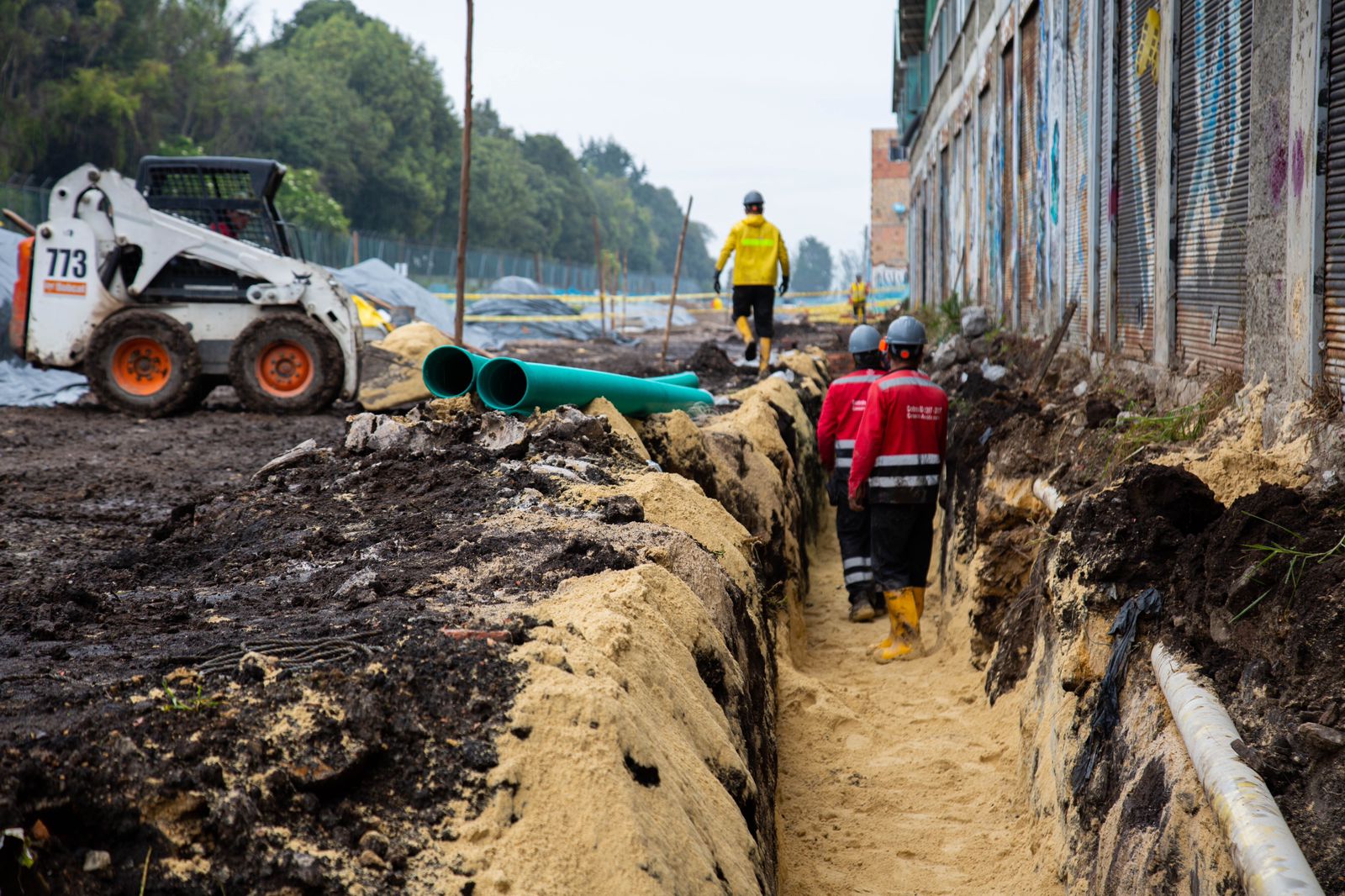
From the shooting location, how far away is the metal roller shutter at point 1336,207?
14.5 feet

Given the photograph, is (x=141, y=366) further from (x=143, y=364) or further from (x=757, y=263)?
(x=757, y=263)

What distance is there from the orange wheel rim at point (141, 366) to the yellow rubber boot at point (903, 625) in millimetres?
8334

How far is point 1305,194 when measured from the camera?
4.70 meters

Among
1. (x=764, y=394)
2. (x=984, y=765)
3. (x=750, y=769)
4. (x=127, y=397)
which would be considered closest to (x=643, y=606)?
(x=750, y=769)

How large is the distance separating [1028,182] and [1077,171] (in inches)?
105

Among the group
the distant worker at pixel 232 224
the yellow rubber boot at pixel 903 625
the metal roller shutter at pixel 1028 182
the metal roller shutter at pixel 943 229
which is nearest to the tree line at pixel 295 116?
the distant worker at pixel 232 224

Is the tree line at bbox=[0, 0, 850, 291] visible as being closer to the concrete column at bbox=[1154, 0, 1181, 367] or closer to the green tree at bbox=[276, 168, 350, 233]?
Answer: the green tree at bbox=[276, 168, 350, 233]

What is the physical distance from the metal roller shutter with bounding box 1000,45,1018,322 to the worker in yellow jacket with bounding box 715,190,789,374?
2.55 m

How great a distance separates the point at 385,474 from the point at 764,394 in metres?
4.55

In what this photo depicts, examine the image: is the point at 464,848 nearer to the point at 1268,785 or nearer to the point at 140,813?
the point at 140,813

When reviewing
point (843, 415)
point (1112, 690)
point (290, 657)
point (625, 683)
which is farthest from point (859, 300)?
point (290, 657)

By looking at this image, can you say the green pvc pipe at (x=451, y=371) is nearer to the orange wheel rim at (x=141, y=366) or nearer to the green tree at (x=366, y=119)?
the orange wheel rim at (x=141, y=366)

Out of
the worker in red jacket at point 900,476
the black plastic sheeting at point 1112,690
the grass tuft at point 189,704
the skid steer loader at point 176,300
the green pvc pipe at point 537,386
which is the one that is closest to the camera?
the grass tuft at point 189,704

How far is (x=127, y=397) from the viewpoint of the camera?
1243cm
